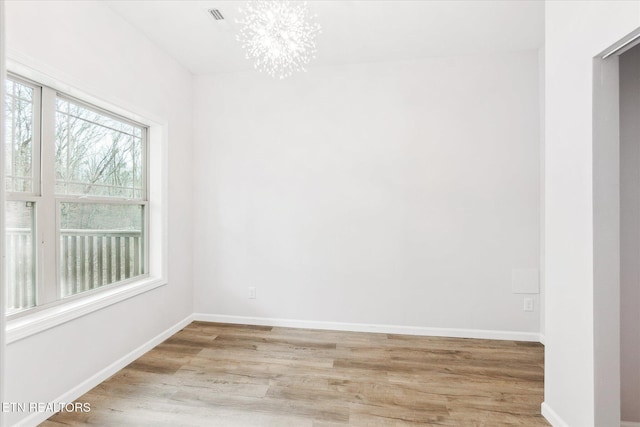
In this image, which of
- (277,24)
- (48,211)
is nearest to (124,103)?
(48,211)

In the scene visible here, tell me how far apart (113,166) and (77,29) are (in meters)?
1.03

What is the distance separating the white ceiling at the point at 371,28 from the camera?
2367mm

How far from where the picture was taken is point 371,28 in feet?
8.65

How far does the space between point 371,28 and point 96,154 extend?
249 cm

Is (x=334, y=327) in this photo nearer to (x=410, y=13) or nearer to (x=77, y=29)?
(x=410, y=13)

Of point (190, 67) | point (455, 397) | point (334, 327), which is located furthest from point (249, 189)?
point (455, 397)

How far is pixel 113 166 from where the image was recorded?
2.68 m

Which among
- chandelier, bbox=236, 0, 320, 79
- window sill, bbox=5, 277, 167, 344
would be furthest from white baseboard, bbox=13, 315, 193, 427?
chandelier, bbox=236, 0, 320, 79

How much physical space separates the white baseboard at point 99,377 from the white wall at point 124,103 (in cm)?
4

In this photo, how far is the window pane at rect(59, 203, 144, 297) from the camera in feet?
7.30

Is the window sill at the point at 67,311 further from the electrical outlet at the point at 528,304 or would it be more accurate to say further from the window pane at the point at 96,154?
the electrical outlet at the point at 528,304

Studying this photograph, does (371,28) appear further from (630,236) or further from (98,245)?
(98,245)

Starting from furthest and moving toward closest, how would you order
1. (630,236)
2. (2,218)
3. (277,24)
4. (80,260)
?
(80,260) < (277,24) < (630,236) < (2,218)

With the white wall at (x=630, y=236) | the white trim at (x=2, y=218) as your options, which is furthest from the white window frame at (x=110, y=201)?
the white wall at (x=630, y=236)
